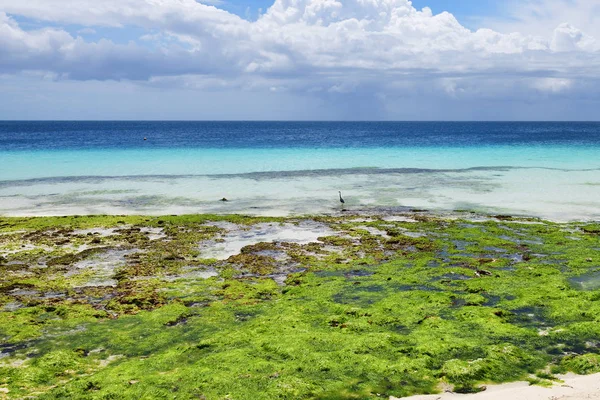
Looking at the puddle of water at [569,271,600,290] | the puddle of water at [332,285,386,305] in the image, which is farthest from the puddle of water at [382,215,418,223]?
the puddle of water at [332,285,386,305]

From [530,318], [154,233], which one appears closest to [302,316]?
[530,318]

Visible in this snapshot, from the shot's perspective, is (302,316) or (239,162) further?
(239,162)

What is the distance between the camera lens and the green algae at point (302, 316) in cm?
966

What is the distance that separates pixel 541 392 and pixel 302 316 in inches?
A: 228

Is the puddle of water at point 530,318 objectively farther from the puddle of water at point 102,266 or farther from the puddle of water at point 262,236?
the puddle of water at point 102,266

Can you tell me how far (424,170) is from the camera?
5116 cm

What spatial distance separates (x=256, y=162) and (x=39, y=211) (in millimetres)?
31912

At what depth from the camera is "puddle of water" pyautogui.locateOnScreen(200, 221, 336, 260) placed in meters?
20.1

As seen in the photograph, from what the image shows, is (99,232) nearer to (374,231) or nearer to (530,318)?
(374,231)

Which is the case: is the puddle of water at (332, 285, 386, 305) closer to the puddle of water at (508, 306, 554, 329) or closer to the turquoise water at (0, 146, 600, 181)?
the puddle of water at (508, 306, 554, 329)

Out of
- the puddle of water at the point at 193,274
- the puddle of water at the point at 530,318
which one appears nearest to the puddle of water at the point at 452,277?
the puddle of water at the point at 530,318

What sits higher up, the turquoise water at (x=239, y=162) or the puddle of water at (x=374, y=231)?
the turquoise water at (x=239, y=162)

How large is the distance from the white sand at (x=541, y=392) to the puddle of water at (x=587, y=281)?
6448 millimetres

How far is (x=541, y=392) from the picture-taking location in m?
8.82
